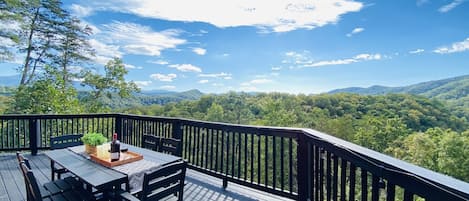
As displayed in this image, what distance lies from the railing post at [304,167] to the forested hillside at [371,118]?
1976 centimetres

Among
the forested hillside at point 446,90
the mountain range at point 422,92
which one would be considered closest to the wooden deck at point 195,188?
the mountain range at point 422,92

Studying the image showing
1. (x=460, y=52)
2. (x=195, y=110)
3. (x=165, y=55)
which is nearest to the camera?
(x=165, y=55)

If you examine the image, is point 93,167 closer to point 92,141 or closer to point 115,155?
point 115,155

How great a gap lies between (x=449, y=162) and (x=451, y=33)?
22.0m

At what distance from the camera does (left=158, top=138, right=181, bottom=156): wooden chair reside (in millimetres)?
3363

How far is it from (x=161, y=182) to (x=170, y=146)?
1369mm

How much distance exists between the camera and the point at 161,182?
2168 mm

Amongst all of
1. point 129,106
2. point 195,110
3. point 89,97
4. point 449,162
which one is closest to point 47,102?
point 89,97

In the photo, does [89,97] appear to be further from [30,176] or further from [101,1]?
[30,176]

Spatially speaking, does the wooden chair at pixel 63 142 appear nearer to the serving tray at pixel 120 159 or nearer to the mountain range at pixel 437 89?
the serving tray at pixel 120 159

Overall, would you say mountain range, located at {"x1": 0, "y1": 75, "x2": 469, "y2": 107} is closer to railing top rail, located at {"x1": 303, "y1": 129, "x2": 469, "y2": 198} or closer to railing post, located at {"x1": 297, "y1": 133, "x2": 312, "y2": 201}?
railing post, located at {"x1": 297, "y1": 133, "x2": 312, "y2": 201}

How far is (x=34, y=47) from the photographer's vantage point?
1452 cm

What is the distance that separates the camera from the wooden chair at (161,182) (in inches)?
81.1

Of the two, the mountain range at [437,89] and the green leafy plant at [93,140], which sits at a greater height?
the mountain range at [437,89]
